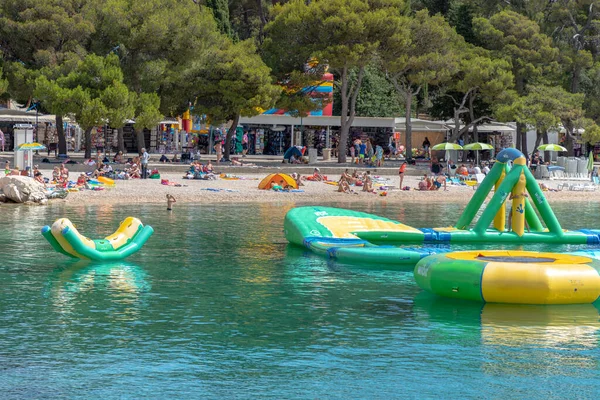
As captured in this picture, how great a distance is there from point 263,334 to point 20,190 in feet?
70.5

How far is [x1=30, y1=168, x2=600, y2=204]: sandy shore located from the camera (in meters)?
37.4

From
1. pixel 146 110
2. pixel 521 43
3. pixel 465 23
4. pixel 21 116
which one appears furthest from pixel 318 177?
pixel 465 23

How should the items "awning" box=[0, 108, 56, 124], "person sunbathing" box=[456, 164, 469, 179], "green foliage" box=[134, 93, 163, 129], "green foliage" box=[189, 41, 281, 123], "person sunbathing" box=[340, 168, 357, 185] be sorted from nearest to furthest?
"person sunbathing" box=[340, 168, 357, 185] < "person sunbathing" box=[456, 164, 469, 179] < "green foliage" box=[134, 93, 163, 129] < "green foliage" box=[189, 41, 281, 123] < "awning" box=[0, 108, 56, 124]

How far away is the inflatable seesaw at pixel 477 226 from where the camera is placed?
23.8 m

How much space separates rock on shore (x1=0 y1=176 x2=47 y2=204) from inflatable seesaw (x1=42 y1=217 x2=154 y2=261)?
12593 mm

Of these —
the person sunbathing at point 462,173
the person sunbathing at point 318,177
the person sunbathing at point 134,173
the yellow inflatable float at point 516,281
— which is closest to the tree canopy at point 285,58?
the person sunbathing at point 134,173

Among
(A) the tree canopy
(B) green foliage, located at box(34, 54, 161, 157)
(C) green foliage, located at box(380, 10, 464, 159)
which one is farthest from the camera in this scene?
(C) green foliage, located at box(380, 10, 464, 159)

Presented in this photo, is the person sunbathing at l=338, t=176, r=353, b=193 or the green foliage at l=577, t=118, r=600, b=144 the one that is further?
the green foliage at l=577, t=118, r=600, b=144

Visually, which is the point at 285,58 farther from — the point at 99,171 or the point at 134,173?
the point at 99,171

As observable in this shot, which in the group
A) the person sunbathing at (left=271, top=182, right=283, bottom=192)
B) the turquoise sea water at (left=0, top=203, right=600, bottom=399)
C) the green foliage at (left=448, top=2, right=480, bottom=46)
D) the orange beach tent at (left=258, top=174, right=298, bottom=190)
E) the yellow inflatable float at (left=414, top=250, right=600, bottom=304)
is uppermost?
the green foliage at (left=448, top=2, right=480, bottom=46)

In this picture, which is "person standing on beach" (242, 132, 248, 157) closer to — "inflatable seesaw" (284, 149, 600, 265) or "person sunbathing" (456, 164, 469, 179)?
"person sunbathing" (456, 164, 469, 179)

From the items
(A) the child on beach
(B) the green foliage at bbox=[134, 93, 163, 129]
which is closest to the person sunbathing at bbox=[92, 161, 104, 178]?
(B) the green foliage at bbox=[134, 93, 163, 129]

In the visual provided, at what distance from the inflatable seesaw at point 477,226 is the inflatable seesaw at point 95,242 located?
430cm

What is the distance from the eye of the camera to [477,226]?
973 inches
